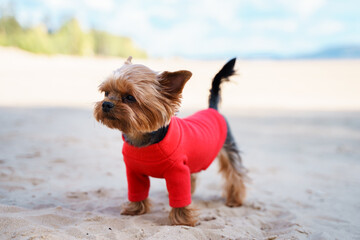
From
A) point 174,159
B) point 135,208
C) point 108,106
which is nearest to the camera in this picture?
point 108,106

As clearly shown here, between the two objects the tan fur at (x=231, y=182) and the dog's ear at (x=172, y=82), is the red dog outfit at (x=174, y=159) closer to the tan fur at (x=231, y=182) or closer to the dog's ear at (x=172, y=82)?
the dog's ear at (x=172, y=82)

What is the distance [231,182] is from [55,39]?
58.7 meters

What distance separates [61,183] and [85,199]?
700 mm

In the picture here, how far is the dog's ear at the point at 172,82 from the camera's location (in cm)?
343

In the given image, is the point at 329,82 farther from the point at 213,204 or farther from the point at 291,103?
the point at 213,204

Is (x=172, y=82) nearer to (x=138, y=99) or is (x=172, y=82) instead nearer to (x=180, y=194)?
(x=138, y=99)

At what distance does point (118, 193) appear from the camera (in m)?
4.66

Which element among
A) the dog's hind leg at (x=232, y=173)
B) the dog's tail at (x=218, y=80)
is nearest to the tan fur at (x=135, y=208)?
the dog's hind leg at (x=232, y=173)

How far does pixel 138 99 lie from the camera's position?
10.8ft

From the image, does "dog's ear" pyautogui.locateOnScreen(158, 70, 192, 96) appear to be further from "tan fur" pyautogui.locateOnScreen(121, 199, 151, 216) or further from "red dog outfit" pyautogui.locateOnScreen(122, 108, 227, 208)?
"tan fur" pyautogui.locateOnScreen(121, 199, 151, 216)

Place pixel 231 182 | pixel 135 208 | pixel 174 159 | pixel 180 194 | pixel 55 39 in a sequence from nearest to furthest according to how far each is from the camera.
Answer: pixel 174 159, pixel 180 194, pixel 135 208, pixel 231 182, pixel 55 39

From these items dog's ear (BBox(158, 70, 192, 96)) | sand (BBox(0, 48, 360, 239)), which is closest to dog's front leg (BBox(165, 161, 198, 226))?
sand (BBox(0, 48, 360, 239))

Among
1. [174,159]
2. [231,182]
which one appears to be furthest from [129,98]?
[231,182]

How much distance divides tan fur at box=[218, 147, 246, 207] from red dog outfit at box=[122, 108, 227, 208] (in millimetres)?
677
